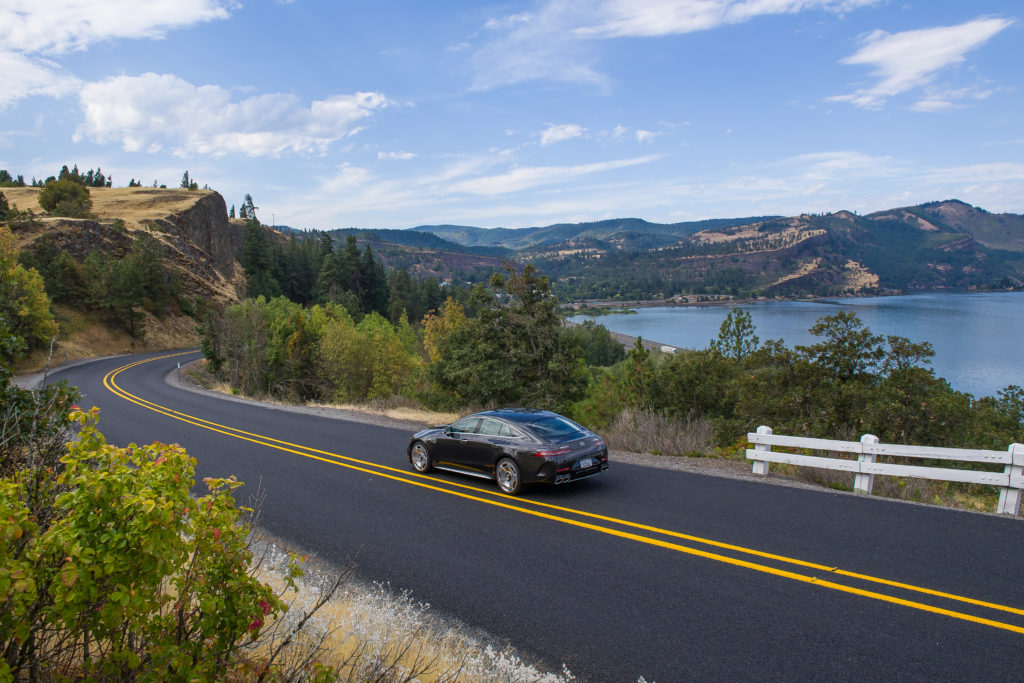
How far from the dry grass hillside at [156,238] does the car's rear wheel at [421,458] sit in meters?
43.0

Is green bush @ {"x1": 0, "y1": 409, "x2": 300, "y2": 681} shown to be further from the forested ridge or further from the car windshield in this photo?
the forested ridge

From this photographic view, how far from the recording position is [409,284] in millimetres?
119812

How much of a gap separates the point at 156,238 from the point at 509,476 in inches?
2980

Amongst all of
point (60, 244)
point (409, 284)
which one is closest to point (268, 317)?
point (60, 244)

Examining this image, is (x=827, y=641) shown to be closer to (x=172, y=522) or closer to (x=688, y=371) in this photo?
(x=172, y=522)

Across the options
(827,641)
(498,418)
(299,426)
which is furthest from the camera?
(299,426)

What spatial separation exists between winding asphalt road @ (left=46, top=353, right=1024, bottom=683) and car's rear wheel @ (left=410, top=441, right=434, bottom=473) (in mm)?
265

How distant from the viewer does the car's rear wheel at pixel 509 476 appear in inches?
376

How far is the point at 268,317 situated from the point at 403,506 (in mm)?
47240

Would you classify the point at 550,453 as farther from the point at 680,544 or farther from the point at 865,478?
the point at 865,478

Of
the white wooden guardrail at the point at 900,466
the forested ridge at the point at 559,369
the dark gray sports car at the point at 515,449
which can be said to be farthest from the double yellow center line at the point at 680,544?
the forested ridge at the point at 559,369

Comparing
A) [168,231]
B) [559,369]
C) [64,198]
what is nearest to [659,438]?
[559,369]

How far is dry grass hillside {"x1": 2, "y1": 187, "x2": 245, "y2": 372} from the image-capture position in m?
55.1

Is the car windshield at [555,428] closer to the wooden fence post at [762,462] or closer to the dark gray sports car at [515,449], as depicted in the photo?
the dark gray sports car at [515,449]
